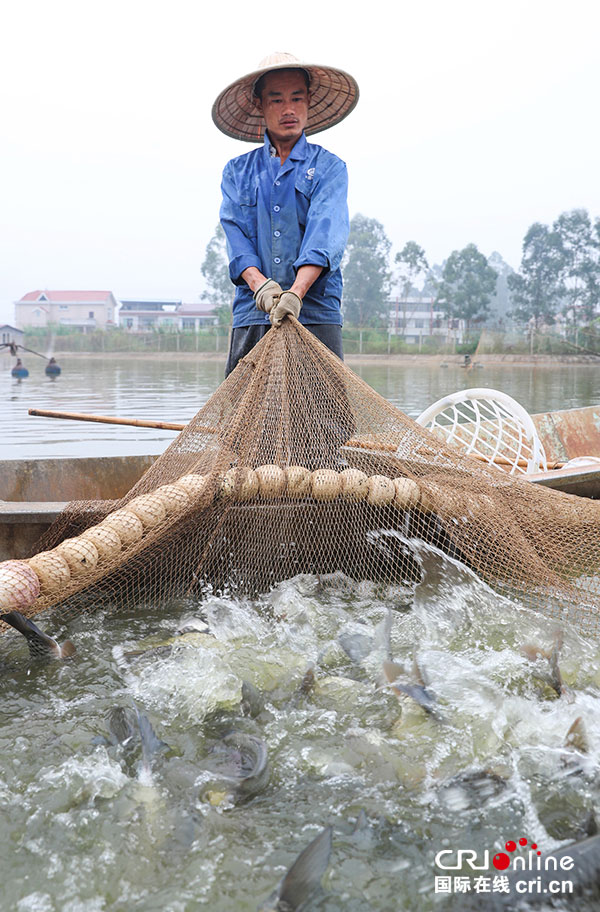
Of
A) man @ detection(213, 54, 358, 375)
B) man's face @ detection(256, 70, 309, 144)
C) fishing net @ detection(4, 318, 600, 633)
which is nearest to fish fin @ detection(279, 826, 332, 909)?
fishing net @ detection(4, 318, 600, 633)

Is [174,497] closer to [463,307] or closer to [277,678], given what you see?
[277,678]

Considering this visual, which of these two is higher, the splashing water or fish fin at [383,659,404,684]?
fish fin at [383,659,404,684]

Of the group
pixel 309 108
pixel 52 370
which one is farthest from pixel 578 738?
pixel 52 370

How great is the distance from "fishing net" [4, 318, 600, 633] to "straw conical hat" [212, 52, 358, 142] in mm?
1322

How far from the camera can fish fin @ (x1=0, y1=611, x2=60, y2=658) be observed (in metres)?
2.23

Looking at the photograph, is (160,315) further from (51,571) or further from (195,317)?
(51,571)

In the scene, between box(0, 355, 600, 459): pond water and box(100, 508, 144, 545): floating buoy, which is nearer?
box(100, 508, 144, 545): floating buoy

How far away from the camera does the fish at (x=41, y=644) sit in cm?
233

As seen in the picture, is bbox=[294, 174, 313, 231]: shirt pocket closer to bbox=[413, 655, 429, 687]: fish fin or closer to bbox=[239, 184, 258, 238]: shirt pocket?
bbox=[239, 184, 258, 238]: shirt pocket

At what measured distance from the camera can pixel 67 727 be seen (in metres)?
2.13

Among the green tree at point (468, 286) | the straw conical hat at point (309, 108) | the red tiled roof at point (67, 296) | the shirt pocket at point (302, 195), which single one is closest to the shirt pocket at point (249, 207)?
the shirt pocket at point (302, 195)

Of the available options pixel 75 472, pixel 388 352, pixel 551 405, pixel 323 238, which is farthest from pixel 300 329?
pixel 388 352

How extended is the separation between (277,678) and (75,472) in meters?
2.28

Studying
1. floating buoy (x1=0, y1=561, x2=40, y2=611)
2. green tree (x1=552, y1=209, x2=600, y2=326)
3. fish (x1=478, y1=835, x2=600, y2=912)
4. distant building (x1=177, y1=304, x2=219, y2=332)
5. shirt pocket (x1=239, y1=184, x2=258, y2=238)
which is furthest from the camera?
distant building (x1=177, y1=304, x2=219, y2=332)
